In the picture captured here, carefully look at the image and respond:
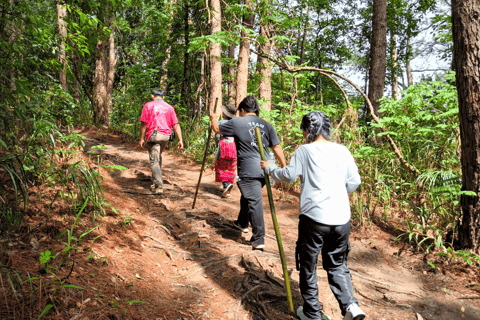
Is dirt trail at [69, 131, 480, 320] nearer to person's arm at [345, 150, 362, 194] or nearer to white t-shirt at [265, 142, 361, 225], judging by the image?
white t-shirt at [265, 142, 361, 225]

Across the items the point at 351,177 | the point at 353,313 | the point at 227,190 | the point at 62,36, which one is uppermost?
the point at 62,36

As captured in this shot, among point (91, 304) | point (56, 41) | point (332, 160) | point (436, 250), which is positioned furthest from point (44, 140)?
point (436, 250)

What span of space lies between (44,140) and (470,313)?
6.47m

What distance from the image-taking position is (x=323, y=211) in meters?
2.75

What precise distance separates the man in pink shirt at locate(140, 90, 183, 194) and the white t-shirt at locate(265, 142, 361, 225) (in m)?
4.18

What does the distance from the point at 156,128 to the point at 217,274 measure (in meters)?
3.63

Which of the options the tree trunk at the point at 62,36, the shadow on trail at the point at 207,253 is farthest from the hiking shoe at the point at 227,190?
the tree trunk at the point at 62,36

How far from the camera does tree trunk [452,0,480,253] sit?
430 cm

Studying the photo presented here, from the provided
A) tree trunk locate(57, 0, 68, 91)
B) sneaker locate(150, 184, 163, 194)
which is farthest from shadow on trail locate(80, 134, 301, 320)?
tree trunk locate(57, 0, 68, 91)

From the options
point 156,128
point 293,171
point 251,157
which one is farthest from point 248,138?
point 156,128

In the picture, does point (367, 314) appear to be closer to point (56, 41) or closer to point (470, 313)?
point (470, 313)

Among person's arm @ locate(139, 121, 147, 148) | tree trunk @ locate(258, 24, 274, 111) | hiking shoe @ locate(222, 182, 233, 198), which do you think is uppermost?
tree trunk @ locate(258, 24, 274, 111)

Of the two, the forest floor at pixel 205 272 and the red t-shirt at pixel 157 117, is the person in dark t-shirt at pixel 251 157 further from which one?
the red t-shirt at pixel 157 117

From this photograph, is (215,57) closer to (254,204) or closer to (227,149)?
(227,149)
